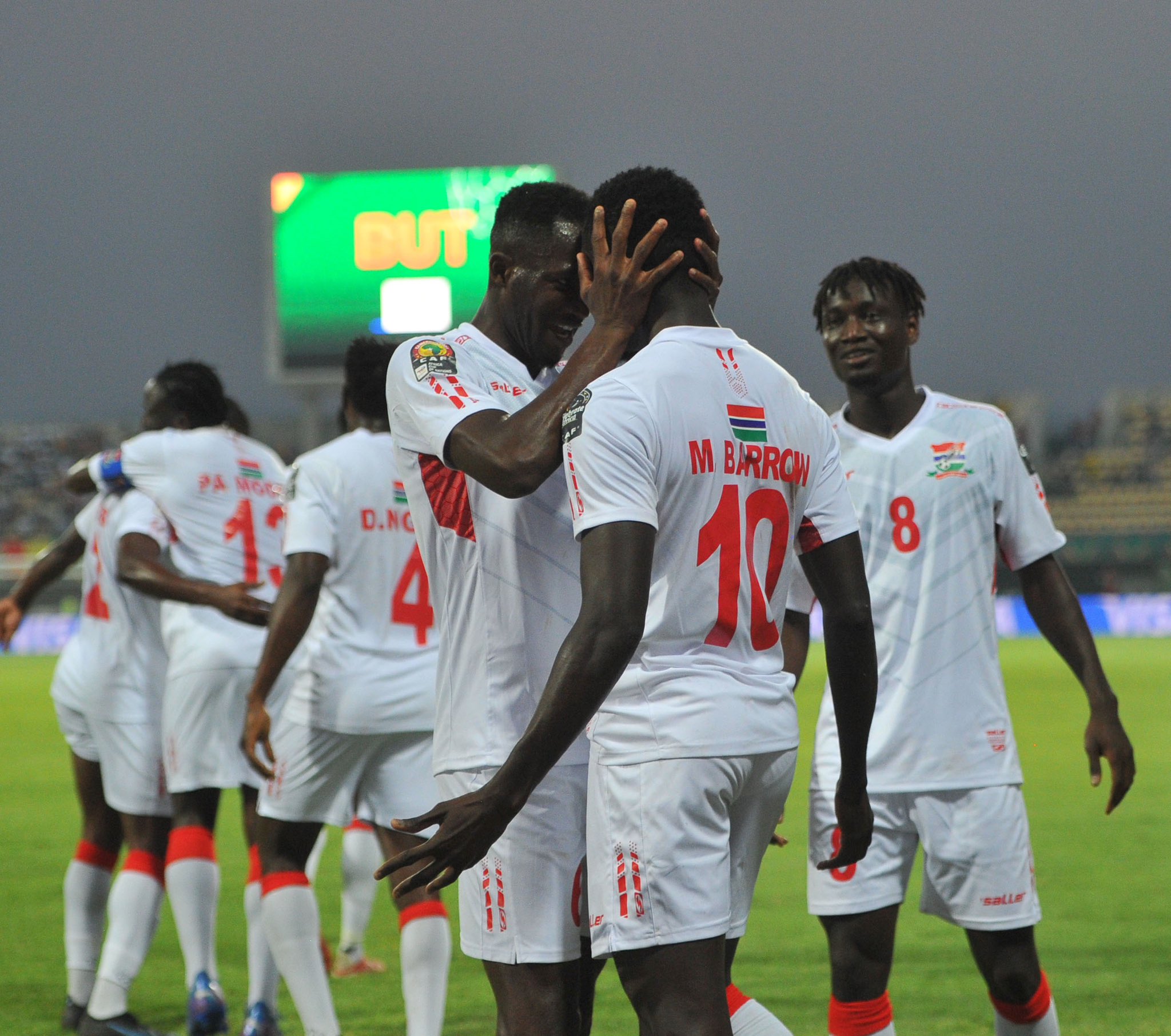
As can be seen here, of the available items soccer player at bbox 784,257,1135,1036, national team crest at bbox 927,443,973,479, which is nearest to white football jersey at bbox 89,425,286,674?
soccer player at bbox 784,257,1135,1036

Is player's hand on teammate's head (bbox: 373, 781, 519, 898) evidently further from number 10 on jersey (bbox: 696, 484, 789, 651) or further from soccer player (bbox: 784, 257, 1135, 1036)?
soccer player (bbox: 784, 257, 1135, 1036)

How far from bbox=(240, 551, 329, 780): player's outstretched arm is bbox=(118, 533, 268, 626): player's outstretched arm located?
1.03 feet

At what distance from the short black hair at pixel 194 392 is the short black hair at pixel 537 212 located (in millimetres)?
2651

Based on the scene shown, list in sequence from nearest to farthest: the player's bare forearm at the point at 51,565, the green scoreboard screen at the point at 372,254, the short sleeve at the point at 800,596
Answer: the short sleeve at the point at 800,596 → the player's bare forearm at the point at 51,565 → the green scoreboard screen at the point at 372,254

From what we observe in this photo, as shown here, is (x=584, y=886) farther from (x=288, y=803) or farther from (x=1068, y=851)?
(x=1068, y=851)

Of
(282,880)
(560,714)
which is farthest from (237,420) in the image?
(560,714)

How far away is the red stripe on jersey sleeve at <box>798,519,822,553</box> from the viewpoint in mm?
2463

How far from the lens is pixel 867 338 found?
3816 mm

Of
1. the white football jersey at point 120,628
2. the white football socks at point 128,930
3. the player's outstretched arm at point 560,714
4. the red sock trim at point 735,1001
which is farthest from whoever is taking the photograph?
the white football jersey at point 120,628

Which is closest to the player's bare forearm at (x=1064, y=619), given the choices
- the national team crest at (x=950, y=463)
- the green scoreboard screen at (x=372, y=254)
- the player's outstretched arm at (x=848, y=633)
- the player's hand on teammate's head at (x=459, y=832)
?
the national team crest at (x=950, y=463)

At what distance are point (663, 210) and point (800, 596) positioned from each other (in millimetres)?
1536

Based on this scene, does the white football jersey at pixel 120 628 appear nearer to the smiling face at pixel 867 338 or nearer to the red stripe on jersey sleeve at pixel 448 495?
the smiling face at pixel 867 338

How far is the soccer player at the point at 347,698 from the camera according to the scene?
159 inches

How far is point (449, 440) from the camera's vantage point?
7.85 ft
